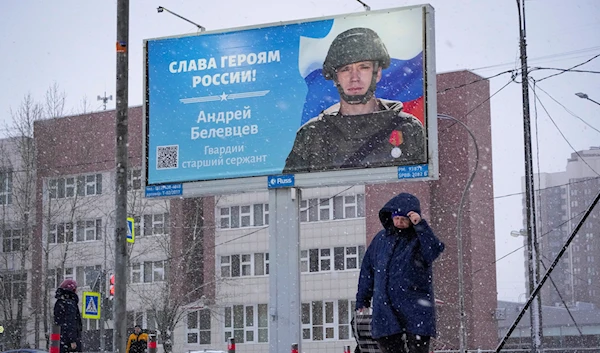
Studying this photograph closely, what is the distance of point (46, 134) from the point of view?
164ft

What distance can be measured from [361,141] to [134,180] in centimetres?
3468

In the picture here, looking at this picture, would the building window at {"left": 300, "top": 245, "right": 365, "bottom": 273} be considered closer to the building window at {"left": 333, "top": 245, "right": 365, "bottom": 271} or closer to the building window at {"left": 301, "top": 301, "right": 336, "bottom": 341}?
the building window at {"left": 333, "top": 245, "right": 365, "bottom": 271}

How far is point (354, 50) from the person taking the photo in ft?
51.2

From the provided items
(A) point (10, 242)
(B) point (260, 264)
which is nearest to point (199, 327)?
(B) point (260, 264)

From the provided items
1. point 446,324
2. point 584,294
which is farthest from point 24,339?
point 584,294

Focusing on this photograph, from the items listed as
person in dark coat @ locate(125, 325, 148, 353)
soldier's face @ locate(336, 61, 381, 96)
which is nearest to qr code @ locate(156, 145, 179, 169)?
soldier's face @ locate(336, 61, 381, 96)

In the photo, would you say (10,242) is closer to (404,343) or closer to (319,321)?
(319,321)

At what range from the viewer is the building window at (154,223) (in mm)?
49463

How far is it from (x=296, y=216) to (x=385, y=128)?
212 cm

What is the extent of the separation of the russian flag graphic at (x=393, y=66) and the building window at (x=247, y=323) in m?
34.6

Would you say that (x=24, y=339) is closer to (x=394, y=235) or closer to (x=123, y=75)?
(x=123, y=75)

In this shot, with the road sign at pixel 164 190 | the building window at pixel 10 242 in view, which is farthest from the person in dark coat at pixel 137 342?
the building window at pixel 10 242

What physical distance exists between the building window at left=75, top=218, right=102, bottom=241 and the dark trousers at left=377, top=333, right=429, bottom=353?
4577cm

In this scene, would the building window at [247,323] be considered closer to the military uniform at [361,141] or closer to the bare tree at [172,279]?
the bare tree at [172,279]
